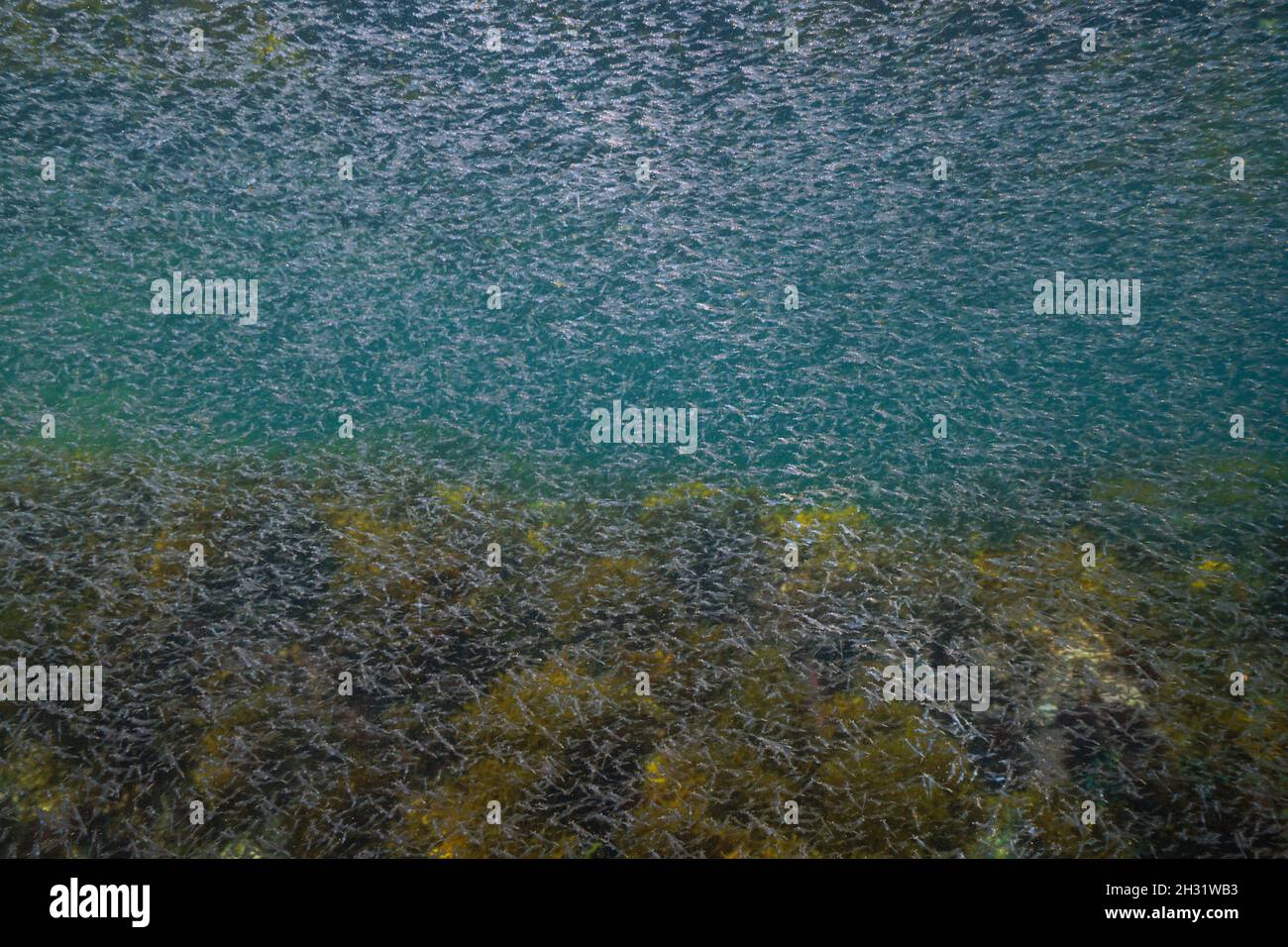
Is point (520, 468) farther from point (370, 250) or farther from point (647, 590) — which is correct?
point (370, 250)

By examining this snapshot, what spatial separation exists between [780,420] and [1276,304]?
0.58 metres

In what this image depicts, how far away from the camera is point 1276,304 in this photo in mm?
970

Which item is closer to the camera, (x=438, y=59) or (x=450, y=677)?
(x=450, y=677)

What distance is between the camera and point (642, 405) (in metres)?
1.00

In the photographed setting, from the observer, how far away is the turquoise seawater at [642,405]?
0.91 meters

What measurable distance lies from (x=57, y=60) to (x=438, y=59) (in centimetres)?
48

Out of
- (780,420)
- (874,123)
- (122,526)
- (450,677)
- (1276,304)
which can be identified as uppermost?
(874,123)

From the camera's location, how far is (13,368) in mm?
1018

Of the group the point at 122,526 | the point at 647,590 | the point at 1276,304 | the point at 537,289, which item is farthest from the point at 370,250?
the point at 1276,304

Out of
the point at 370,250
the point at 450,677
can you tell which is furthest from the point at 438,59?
the point at 450,677

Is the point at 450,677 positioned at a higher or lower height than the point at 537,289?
lower

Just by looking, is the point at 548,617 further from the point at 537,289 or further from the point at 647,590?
the point at 537,289

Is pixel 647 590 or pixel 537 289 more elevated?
pixel 537 289

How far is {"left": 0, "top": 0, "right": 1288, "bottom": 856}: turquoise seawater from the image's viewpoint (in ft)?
2.99
